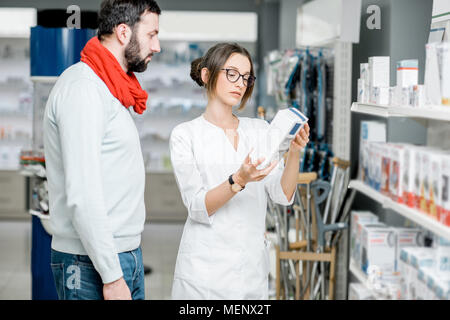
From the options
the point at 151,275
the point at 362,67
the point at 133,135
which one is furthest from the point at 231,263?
the point at 151,275

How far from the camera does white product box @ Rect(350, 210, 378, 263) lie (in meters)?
2.97

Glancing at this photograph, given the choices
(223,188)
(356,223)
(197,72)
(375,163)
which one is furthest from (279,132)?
(356,223)

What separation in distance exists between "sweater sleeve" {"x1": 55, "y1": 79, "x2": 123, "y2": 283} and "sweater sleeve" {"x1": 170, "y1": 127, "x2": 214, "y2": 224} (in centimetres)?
34

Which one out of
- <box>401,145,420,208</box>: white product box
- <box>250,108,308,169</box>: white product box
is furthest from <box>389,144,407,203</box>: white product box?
<box>250,108,308,169</box>: white product box

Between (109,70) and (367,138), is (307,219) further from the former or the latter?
(109,70)

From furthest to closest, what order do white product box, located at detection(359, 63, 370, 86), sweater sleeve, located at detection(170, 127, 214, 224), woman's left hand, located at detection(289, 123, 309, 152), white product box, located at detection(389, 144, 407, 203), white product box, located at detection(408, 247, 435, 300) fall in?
1. white product box, located at detection(389, 144, 407, 203)
2. white product box, located at detection(408, 247, 435, 300)
3. white product box, located at detection(359, 63, 370, 86)
4. sweater sleeve, located at detection(170, 127, 214, 224)
5. woman's left hand, located at detection(289, 123, 309, 152)

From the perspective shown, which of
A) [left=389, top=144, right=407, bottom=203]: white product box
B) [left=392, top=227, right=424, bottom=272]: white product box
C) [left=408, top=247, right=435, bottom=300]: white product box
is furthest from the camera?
[left=392, top=227, right=424, bottom=272]: white product box

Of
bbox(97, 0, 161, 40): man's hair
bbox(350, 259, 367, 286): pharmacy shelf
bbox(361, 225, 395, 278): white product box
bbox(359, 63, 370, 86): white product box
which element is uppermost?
bbox(97, 0, 161, 40): man's hair

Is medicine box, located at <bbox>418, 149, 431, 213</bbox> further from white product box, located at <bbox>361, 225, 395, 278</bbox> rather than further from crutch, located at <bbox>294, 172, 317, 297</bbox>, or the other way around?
crutch, located at <bbox>294, 172, 317, 297</bbox>

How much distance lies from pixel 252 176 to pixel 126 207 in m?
0.32

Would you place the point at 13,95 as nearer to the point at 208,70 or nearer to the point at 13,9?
the point at 13,9

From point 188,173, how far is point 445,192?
88 cm

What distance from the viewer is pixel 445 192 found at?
1.97m

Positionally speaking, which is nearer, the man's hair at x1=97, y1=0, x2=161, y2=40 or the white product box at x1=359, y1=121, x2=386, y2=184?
the man's hair at x1=97, y1=0, x2=161, y2=40
